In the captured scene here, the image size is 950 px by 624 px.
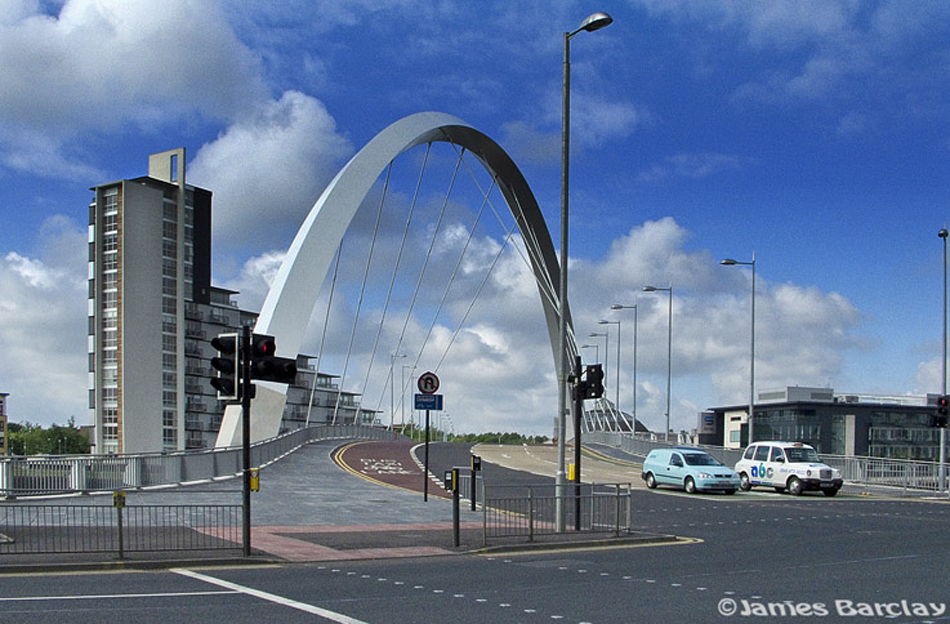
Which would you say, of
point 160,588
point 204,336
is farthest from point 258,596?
point 204,336

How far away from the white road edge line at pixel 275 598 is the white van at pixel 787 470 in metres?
24.6

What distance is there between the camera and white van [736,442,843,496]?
3412 centimetres

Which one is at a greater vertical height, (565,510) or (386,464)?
(565,510)

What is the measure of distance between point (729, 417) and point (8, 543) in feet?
291

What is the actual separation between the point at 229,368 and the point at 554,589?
21.2 feet

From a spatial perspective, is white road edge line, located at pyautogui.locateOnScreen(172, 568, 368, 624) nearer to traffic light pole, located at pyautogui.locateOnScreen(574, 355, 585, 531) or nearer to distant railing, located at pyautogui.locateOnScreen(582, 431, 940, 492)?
traffic light pole, located at pyautogui.locateOnScreen(574, 355, 585, 531)

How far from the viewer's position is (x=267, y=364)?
52.5 ft

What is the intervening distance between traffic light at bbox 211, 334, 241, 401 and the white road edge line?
284cm

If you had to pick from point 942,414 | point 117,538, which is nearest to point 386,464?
point 942,414

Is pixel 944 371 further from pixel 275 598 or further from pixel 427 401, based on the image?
pixel 275 598

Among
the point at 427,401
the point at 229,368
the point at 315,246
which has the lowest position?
the point at 427,401

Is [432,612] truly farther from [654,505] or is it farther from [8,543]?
[654,505]

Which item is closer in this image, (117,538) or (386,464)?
(117,538)

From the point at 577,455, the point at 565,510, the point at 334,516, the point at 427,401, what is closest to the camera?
the point at 565,510
